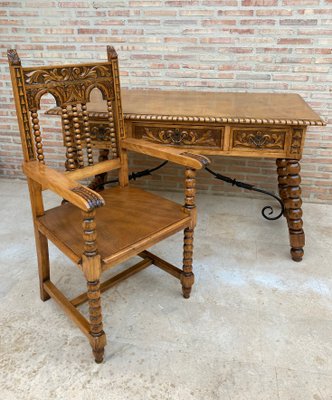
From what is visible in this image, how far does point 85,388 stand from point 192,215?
782mm

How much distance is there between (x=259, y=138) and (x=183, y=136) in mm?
379

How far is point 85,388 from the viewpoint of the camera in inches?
54.6

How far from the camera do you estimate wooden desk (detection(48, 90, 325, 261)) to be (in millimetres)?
1857

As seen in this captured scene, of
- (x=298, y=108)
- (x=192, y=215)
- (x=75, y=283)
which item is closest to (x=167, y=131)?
(x=192, y=215)

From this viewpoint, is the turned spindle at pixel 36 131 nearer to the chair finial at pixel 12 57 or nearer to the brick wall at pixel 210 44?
the chair finial at pixel 12 57

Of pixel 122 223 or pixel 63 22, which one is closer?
pixel 122 223

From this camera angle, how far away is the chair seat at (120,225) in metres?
1.42

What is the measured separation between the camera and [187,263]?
5.69 ft

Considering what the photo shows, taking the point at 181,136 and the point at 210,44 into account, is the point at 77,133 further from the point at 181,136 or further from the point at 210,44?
the point at 210,44

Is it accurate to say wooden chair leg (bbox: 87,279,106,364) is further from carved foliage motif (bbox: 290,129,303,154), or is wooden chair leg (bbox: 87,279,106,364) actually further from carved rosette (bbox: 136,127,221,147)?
carved foliage motif (bbox: 290,129,303,154)

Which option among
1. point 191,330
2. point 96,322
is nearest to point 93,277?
point 96,322

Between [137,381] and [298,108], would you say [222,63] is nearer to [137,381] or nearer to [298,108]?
[298,108]

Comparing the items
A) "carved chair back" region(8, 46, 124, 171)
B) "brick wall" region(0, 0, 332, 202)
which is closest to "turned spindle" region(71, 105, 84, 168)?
"carved chair back" region(8, 46, 124, 171)

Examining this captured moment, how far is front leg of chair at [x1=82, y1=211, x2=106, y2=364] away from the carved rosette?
2.75 ft
